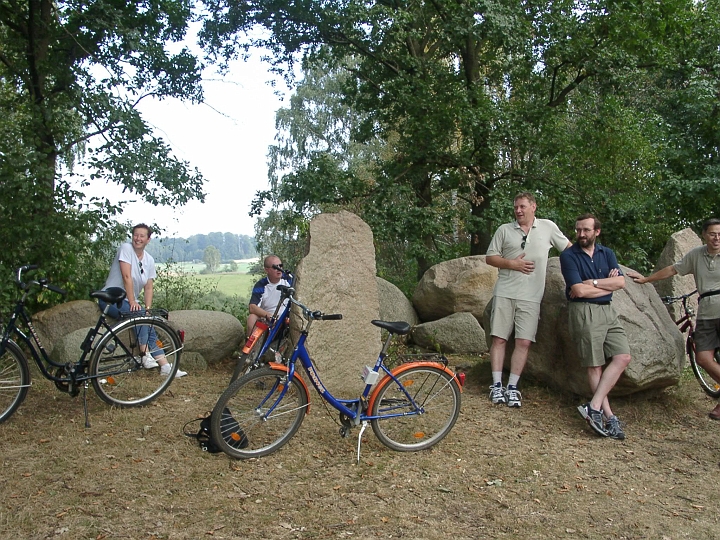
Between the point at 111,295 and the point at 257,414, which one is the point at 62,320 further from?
the point at 257,414

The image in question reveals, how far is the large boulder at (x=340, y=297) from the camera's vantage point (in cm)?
593

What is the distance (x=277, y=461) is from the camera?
4.43 metres

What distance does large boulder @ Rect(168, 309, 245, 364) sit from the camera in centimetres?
720

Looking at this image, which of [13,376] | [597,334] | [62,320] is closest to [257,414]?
[13,376]

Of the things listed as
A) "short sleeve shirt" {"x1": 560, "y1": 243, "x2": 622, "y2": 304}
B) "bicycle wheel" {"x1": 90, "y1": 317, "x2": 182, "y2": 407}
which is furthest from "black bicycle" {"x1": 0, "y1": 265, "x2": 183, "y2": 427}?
"short sleeve shirt" {"x1": 560, "y1": 243, "x2": 622, "y2": 304}

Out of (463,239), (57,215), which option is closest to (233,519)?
(57,215)

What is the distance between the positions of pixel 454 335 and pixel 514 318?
2332 millimetres

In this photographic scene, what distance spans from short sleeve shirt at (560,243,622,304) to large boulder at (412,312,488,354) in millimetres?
2720

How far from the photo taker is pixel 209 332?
7281mm

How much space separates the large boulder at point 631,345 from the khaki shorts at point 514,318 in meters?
0.24

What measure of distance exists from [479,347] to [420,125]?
393cm

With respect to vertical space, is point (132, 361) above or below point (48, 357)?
below

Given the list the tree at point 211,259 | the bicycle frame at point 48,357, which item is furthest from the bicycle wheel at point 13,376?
the tree at point 211,259

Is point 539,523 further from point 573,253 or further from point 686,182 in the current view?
point 686,182
